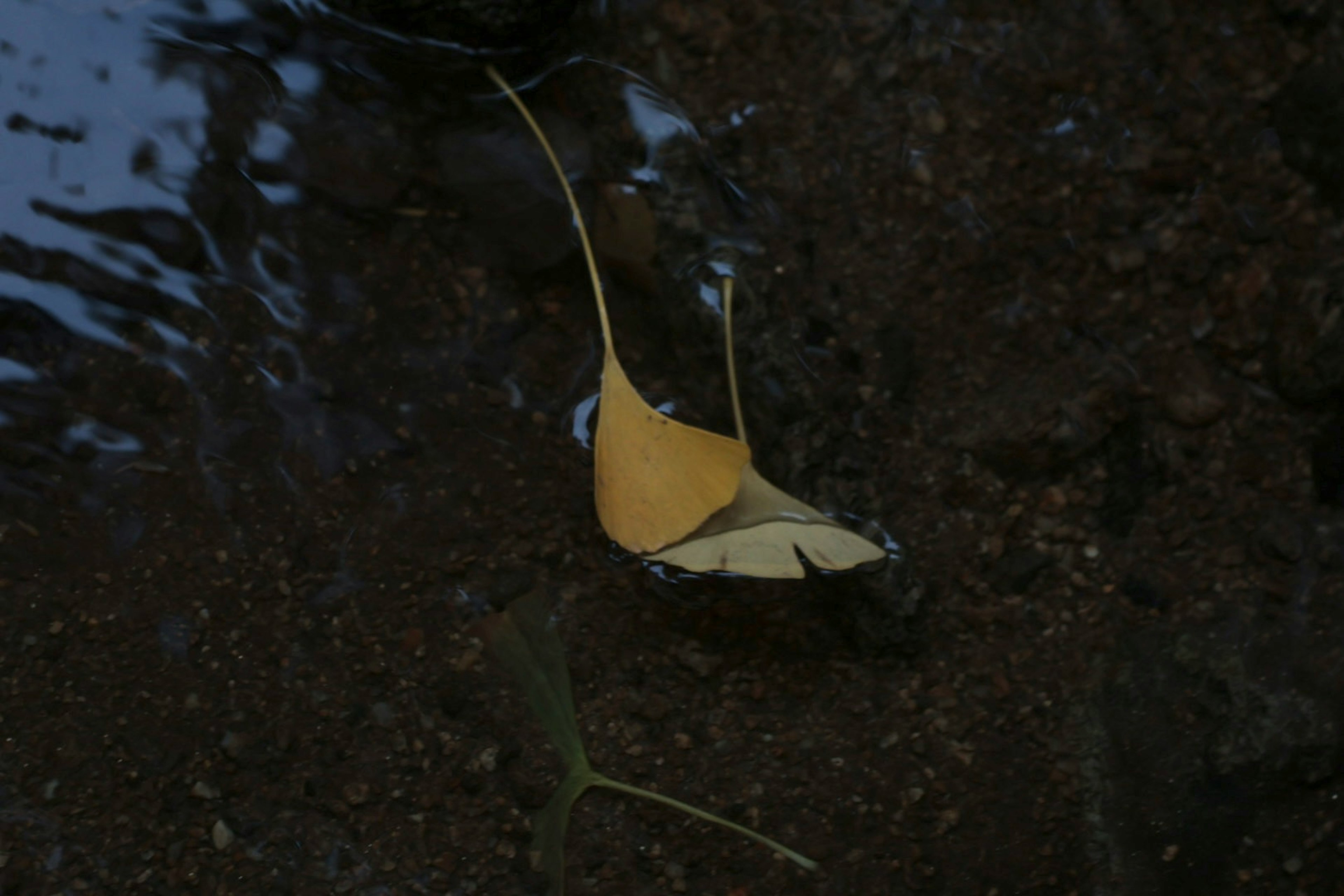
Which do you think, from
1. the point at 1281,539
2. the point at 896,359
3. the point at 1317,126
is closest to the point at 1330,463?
the point at 1281,539

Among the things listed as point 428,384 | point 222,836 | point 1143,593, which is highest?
point 1143,593

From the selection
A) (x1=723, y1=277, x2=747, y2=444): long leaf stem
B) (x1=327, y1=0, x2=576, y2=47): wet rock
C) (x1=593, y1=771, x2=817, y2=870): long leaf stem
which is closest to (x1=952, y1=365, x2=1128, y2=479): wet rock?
(x1=723, y1=277, x2=747, y2=444): long leaf stem

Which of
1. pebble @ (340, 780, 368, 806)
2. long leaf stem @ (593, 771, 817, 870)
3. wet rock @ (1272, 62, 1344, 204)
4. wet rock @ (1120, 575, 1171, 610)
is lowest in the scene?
pebble @ (340, 780, 368, 806)

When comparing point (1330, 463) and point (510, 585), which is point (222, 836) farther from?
point (1330, 463)

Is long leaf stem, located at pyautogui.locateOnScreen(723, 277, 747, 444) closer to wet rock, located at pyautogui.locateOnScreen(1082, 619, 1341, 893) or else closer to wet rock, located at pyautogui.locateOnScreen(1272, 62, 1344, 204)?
wet rock, located at pyautogui.locateOnScreen(1082, 619, 1341, 893)

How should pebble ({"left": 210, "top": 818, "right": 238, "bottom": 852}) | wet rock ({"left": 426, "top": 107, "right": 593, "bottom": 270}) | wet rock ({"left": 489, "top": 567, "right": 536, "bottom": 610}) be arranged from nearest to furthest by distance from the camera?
pebble ({"left": 210, "top": 818, "right": 238, "bottom": 852}) < wet rock ({"left": 489, "top": 567, "right": 536, "bottom": 610}) < wet rock ({"left": 426, "top": 107, "right": 593, "bottom": 270})
